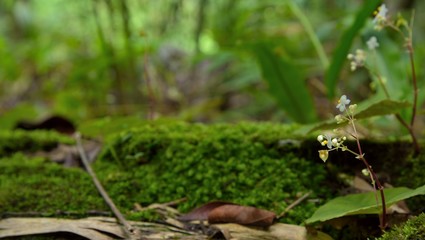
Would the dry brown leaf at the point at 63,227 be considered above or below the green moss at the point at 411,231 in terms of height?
above

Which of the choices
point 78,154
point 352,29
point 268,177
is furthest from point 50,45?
point 268,177

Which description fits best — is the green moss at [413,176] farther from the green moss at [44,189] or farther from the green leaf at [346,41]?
the green moss at [44,189]

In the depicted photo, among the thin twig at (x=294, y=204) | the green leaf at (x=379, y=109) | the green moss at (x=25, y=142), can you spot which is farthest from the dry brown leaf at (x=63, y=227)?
the green moss at (x=25, y=142)

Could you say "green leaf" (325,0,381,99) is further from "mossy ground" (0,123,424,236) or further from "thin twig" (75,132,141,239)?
"thin twig" (75,132,141,239)

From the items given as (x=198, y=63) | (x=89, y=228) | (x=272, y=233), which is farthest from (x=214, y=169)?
(x=198, y=63)

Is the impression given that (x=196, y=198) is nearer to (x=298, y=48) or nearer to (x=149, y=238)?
(x=149, y=238)

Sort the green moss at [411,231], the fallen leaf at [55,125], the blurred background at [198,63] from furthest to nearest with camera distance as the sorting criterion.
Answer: the blurred background at [198,63] < the fallen leaf at [55,125] < the green moss at [411,231]

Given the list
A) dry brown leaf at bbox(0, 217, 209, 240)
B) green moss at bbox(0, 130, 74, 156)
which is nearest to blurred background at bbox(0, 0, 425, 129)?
green moss at bbox(0, 130, 74, 156)

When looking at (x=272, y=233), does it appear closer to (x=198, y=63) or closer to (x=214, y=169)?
(x=214, y=169)
